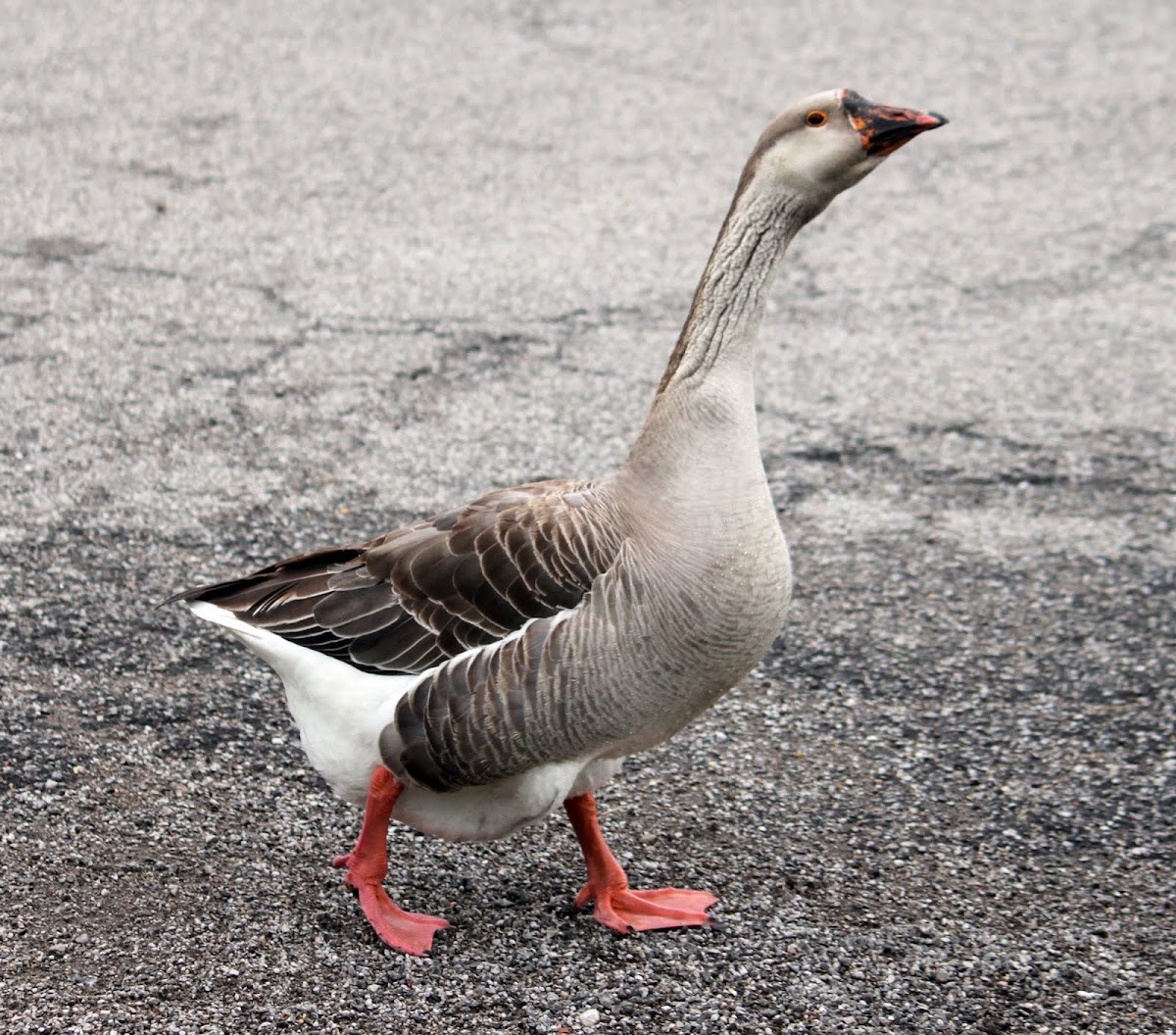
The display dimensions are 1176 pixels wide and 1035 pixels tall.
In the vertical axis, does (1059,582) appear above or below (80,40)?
below

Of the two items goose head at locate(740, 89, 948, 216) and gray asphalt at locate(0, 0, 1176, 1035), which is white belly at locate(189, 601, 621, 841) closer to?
gray asphalt at locate(0, 0, 1176, 1035)

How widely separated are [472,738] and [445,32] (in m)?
8.24

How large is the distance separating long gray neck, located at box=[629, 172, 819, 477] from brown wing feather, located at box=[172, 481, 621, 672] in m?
0.28

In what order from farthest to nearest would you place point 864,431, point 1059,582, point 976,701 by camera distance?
point 864,431, point 1059,582, point 976,701

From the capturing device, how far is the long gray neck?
11.2ft

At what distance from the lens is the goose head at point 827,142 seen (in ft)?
10.7

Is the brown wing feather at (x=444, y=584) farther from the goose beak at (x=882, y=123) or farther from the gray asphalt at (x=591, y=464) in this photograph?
the goose beak at (x=882, y=123)

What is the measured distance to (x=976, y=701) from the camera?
461 centimetres

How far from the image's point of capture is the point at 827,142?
10.9 feet

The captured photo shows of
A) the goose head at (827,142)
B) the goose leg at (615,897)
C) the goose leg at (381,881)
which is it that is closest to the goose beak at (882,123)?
the goose head at (827,142)

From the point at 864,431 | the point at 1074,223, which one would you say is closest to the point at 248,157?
the point at 864,431

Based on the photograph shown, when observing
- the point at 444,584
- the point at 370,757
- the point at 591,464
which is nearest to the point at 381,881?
the point at 370,757

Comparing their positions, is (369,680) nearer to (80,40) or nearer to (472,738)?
(472,738)

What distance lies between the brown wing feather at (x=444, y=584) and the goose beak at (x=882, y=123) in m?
1.04
